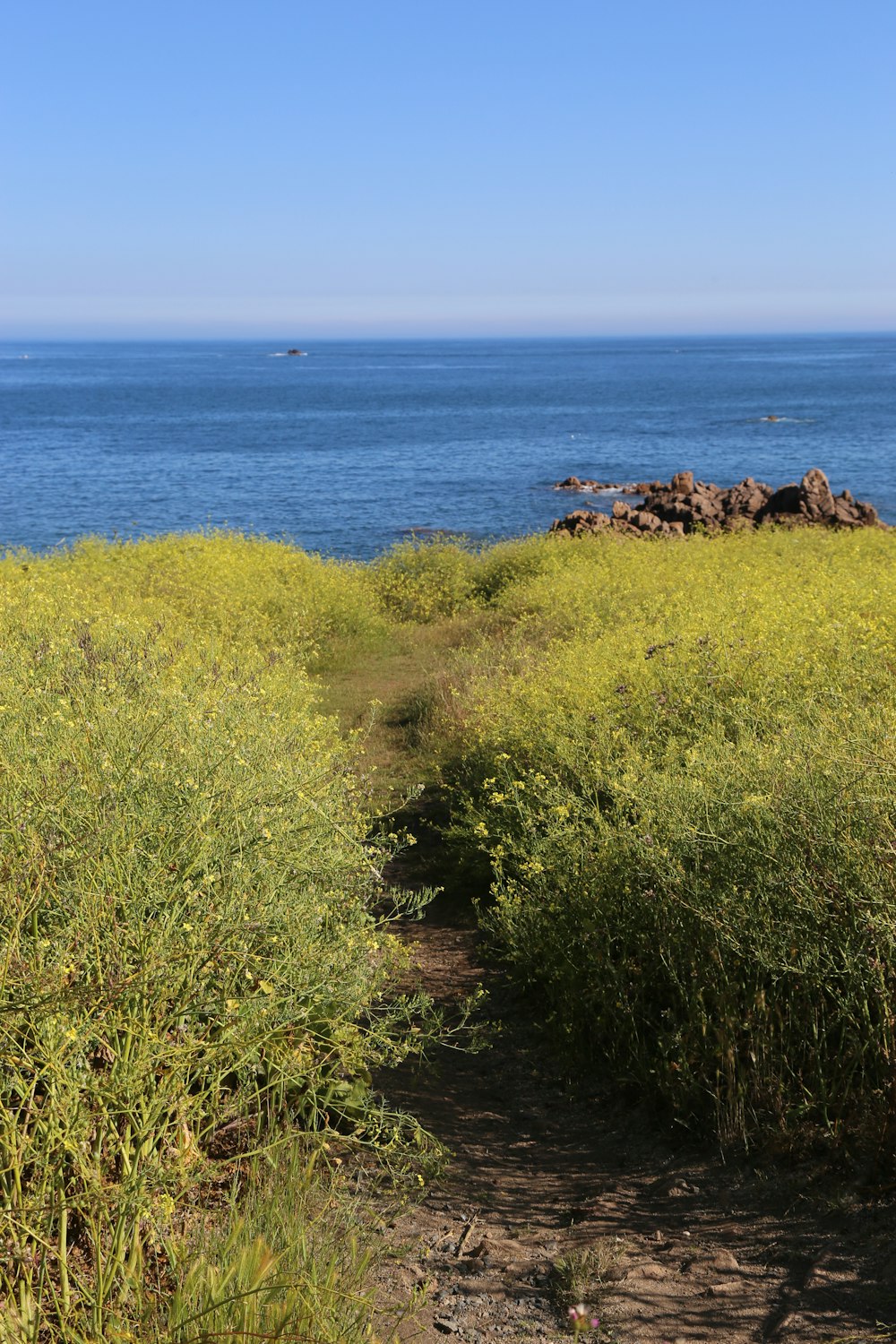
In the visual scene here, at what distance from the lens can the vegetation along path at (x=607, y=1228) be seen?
3.53m

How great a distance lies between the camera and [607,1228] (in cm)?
408

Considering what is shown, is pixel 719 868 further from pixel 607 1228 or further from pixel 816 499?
pixel 816 499

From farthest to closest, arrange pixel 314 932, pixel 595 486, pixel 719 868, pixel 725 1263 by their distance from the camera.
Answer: pixel 595 486 < pixel 719 868 < pixel 314 932 < pixel 725 1263

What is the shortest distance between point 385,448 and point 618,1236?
202 feet

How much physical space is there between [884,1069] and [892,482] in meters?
46.3

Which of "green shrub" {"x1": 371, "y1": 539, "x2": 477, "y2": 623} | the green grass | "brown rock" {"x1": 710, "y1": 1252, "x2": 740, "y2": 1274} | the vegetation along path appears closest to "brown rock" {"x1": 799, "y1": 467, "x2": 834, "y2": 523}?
"green shrub" {"x1": 371, "y1": 539, "x2": 477, "y2": 623}

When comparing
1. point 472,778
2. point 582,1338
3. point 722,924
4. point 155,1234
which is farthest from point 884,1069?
point 472,778

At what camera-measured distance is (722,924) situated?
14.8ft

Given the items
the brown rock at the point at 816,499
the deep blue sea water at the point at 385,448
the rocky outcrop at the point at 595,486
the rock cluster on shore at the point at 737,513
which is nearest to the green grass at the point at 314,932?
the rock cluster on shore at the point at 737,513

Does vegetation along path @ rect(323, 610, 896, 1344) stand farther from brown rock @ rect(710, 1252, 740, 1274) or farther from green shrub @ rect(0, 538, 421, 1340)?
green shrub @ rect(0, 538, 421, 1340)

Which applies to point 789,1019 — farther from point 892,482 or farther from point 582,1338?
point 892,482

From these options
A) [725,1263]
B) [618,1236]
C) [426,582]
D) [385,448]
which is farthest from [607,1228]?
[385,448]

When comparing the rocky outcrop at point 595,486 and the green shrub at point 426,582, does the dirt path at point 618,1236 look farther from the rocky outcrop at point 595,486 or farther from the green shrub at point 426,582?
the rocky outcrop at point 595,486

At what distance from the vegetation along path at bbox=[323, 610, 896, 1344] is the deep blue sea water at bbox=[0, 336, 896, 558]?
1121 inches
